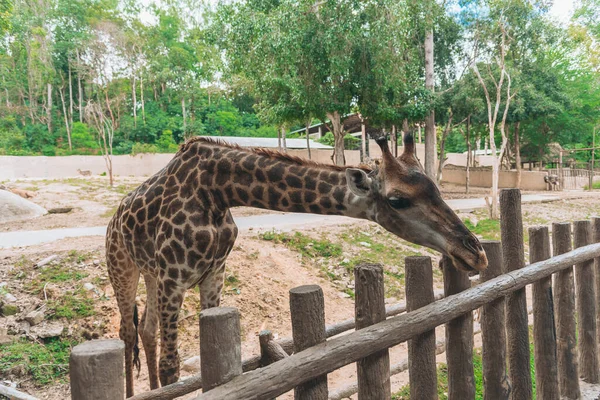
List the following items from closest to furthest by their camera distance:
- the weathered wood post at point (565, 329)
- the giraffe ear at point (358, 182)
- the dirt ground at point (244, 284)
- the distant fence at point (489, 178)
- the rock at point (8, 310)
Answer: the giraffe ear at point (358, 182) < the weathered wood post at point (565, 329) < the dirt ground at point (244, 284) < the rock at point (8, 310) < the distant fence at point (489, 178)

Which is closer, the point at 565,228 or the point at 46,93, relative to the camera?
the point at 565,228

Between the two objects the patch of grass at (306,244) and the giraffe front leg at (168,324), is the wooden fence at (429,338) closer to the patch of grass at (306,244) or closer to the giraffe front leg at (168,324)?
the giraffe front leg at (168,324)

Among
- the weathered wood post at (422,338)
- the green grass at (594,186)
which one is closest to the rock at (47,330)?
the weathered wood post at (422,338)

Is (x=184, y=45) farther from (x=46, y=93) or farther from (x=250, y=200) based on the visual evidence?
(x=250, y=200)

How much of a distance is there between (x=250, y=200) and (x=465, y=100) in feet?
61.3

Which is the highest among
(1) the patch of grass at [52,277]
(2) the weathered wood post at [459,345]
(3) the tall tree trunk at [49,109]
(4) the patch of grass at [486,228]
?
(3) the tall tree trunk at [49,109]

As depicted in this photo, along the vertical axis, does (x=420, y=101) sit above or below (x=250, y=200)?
above

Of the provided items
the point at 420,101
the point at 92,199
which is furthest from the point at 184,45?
the point at 420,101

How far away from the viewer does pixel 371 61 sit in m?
13.5

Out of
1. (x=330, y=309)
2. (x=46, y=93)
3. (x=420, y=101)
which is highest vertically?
(x=46, y=93)

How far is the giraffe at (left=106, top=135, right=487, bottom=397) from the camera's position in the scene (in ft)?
7.75

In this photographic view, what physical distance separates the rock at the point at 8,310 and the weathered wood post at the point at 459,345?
5.59 metres

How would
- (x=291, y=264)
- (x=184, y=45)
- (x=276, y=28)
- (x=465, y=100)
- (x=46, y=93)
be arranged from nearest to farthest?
(x=291, y=264), (x=276, y=28), (x=465, y=100), (x=46, y=93), (x=184, y=45)

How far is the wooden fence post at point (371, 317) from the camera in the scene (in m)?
1.90
